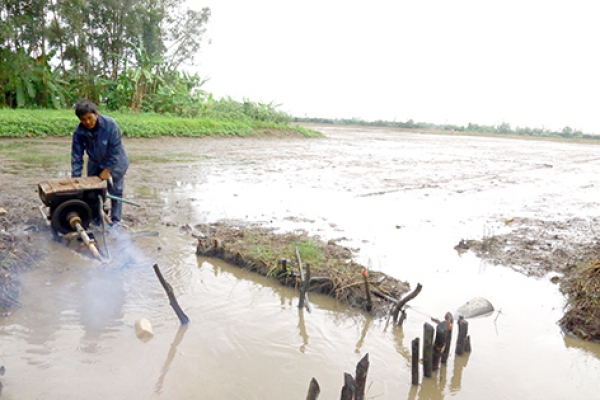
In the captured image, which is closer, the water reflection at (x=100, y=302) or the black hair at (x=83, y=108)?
the water reflection at (x=100, y=302)

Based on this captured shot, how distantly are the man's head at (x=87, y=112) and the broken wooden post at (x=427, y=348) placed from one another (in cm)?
410

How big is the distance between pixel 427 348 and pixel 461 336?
0.49 meters

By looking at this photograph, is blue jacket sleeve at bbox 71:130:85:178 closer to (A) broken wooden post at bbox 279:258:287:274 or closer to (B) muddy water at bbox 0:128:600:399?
(B) muddy water at bbox 0:128:600:399

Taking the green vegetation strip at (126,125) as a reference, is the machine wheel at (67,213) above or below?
below

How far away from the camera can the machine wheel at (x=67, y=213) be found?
5066 mm

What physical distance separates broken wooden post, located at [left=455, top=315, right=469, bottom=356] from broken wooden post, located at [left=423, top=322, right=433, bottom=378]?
423 mm

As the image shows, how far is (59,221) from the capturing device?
17.0 ft

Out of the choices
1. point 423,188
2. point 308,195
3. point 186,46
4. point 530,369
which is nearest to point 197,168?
point 308,195

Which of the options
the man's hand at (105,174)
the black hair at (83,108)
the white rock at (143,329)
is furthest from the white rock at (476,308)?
the black hair at (83,108)

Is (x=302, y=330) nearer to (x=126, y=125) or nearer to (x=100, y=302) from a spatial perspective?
(x=100, y=302)

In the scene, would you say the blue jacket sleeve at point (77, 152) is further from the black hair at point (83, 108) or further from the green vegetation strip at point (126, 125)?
the green vegetation strip at point (126, 125)

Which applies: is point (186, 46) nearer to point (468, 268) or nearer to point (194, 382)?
point (468, 268)

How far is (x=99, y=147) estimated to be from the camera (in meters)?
5.53

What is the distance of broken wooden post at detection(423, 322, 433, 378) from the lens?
3.13 metres
